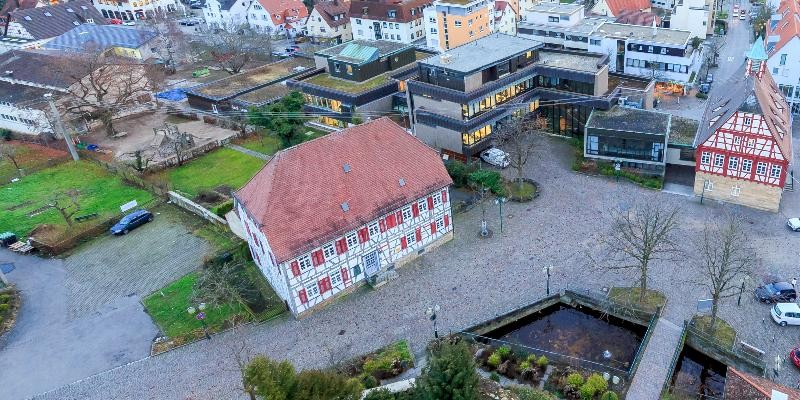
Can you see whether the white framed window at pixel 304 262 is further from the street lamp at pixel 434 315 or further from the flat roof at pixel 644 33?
the flat roof at pixel 644 33

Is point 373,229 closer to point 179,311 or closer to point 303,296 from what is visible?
point 303,296

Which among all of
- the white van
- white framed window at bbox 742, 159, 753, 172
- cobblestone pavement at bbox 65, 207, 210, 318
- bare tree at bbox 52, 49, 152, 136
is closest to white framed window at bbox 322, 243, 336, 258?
cobblestone pavement at bbox 65, 207, 210, 318

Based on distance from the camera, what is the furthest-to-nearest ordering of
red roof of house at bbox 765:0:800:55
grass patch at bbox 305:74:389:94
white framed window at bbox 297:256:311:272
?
1. grass patch at bbox 305:74:389:94
2. red roof of house at bbox 765:0:800:55
3. white framed window at bbox 297:256:311:272

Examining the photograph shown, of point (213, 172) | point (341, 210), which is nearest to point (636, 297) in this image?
point (341, 210)

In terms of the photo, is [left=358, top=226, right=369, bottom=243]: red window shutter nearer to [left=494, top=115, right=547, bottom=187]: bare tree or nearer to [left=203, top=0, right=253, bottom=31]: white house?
[left=494, top=115, right=547, bottom=187]: bare tree

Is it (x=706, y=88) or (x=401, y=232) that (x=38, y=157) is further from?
(x=706, y=88)

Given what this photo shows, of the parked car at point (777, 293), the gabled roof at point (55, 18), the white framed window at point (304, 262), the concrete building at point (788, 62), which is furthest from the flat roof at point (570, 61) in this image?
the gabled roof at point (55, 18)
